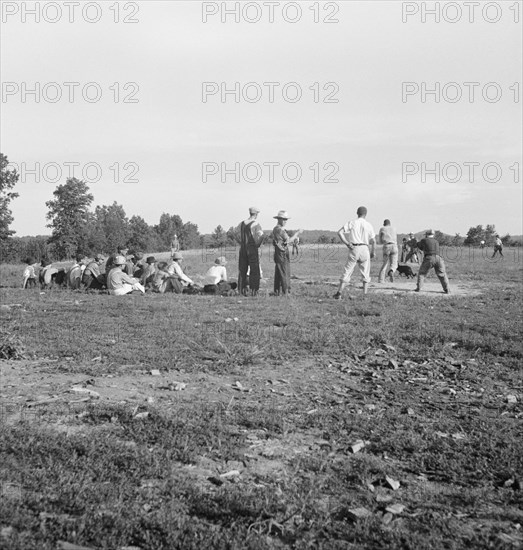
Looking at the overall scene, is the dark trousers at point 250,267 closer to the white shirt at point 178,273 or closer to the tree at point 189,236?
the white shirt at point 178,273

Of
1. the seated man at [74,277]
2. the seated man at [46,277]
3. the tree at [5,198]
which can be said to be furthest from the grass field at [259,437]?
the tree at [5,198]

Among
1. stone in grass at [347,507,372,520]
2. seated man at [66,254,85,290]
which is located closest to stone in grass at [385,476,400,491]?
stone in grass at [347,507,372,520]

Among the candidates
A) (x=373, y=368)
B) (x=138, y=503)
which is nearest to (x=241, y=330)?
(x=373, y=368)

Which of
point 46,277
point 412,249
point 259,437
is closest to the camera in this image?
point 259,437

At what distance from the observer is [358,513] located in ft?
10.8

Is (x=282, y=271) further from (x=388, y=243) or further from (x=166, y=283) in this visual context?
(x=388, y=243)

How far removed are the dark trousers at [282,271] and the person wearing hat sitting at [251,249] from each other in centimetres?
47

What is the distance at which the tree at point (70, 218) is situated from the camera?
243 feet

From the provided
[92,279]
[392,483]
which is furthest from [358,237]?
[392,483]

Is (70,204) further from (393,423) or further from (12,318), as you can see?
(393,423)

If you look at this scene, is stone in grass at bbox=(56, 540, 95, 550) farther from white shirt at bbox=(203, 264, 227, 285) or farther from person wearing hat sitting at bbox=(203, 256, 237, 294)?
white shirt at bbox=(203, 264, 227, 285)

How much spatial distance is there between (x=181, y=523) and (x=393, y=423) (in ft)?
7.80

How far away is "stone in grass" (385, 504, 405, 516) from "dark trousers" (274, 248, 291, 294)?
1078cm

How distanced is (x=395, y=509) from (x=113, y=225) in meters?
96.1
